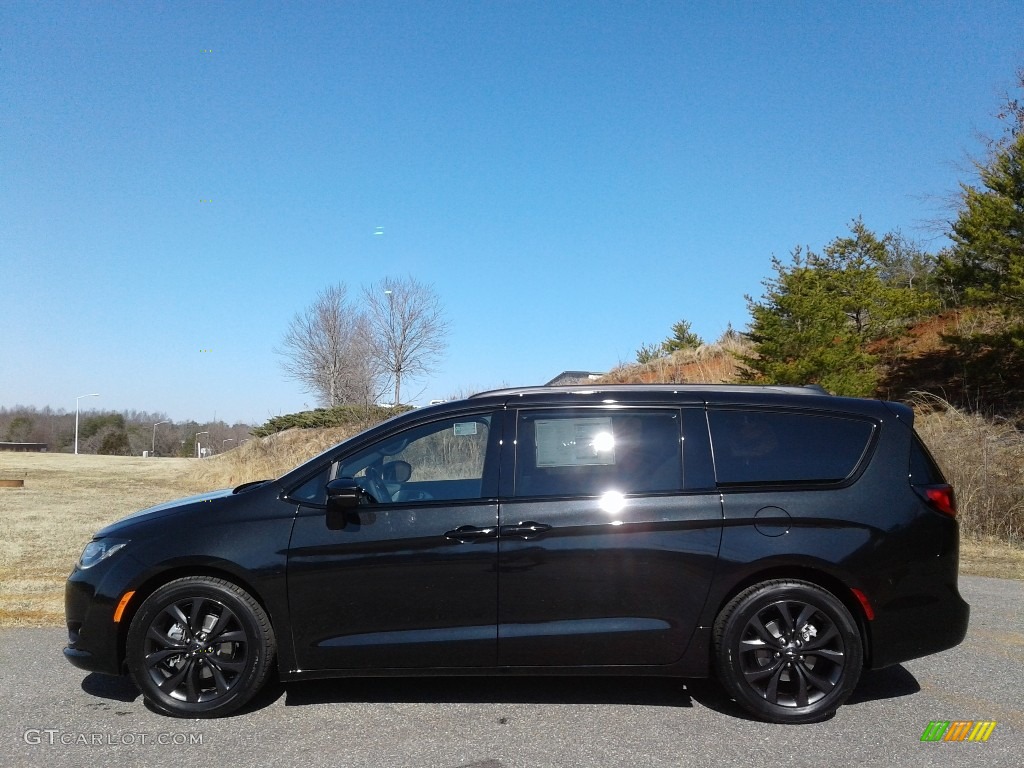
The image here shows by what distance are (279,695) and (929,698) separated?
11.9ft

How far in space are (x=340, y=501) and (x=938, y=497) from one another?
324 centimetres

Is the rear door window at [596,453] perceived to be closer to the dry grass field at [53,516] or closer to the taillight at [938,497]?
the taillight at [938,497]

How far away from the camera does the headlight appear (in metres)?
4.66

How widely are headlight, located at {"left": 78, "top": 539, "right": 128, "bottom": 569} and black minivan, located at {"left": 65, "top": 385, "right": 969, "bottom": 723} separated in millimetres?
15

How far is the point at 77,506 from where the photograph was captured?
15414 millimetres

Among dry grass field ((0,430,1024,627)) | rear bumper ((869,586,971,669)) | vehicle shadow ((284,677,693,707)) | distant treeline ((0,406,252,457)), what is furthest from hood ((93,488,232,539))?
distant treeline ((0,406,252,457))

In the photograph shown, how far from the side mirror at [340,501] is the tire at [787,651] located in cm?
204

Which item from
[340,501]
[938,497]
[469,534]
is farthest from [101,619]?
[938,497]

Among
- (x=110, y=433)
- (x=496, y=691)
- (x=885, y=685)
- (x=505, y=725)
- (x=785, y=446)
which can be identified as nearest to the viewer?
(x=505, y=725)

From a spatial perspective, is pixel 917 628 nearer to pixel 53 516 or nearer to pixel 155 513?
pixel 155 513

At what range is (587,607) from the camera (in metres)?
4.52

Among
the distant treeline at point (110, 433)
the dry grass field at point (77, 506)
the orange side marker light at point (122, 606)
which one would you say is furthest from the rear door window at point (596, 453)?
the distant treeline at point (110, 433)

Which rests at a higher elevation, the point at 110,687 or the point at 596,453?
the point at 596,453

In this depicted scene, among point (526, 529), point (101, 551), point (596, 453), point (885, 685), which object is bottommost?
point (885, 685)
